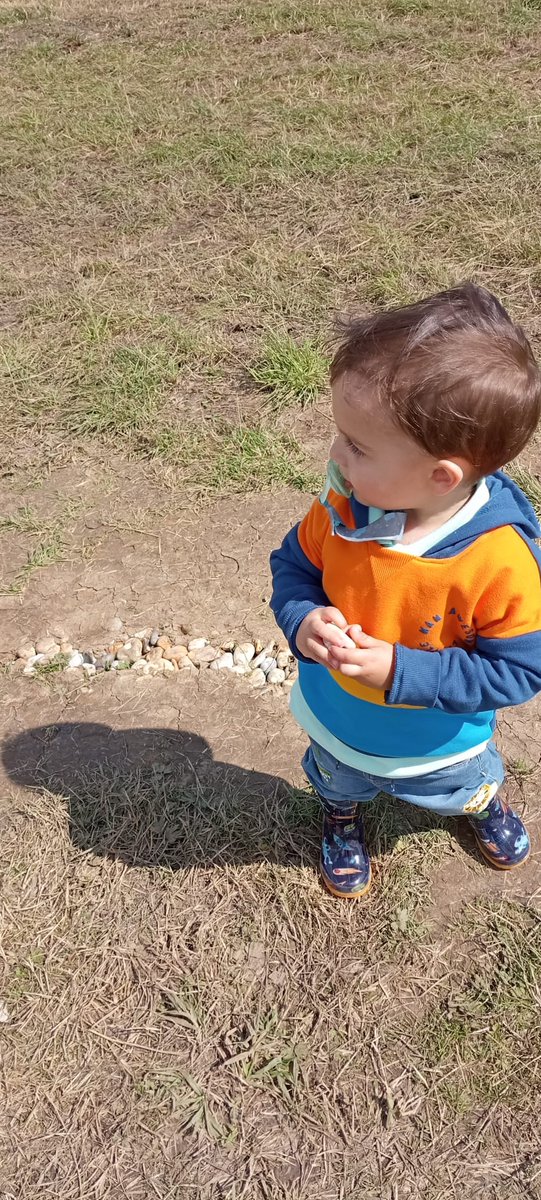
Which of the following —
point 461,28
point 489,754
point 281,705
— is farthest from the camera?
point 461,28

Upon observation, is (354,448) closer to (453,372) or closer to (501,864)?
(453,372)

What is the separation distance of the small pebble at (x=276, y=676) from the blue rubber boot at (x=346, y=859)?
0.65 meters

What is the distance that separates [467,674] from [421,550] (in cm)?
24

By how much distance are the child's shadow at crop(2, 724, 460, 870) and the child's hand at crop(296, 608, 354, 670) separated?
3.49ft

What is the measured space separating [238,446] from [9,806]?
1.86m

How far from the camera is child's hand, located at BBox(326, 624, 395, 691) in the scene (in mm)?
1543

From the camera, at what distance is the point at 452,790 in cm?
202

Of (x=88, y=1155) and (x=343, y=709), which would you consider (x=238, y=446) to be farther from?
(x=88, y=1155)

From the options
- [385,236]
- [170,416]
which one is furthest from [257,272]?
[170,416]

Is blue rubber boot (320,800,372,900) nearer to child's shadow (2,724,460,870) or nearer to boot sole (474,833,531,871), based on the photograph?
child's shadow (2,724,460,870)

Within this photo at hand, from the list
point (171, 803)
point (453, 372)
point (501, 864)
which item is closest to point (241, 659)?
point (171, 803)

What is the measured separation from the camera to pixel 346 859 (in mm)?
2377

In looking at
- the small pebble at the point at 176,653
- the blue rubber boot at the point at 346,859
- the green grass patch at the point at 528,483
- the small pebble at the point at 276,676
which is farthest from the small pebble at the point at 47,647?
the green grass patch at the point at 528,483

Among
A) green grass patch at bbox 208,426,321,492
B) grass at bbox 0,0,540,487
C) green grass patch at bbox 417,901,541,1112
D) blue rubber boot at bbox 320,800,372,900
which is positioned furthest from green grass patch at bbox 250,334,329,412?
green grass patch at bbox 417,901,541,1112
